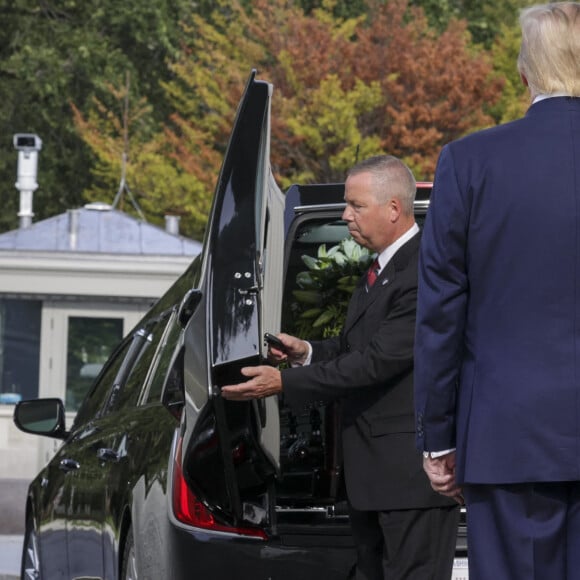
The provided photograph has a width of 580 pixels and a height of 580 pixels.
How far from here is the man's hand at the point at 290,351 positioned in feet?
17.7

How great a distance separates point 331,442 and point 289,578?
0.84 meters

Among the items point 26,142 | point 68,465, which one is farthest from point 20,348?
point 68,465

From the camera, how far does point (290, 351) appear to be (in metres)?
5.42

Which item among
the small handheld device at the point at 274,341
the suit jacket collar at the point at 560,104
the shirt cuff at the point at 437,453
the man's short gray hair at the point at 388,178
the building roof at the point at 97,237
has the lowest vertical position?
the building roof at the point at 97,237

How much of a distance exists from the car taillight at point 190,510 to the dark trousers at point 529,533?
135 cm

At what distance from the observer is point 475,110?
3297cm

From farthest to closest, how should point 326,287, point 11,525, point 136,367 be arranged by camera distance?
point 11,525, point 136,367, point 326,287

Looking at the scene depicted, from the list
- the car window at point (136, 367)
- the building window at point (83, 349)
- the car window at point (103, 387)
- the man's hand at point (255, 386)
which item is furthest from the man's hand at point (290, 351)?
the building window at point (83, 349)

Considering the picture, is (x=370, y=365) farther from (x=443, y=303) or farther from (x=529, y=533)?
(x=529, y=533)

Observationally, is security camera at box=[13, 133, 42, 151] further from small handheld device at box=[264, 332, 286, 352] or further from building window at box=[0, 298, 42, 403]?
small handheld device at box=[264, 332, 286, 352]

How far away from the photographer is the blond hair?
143 inches

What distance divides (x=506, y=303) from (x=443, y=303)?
0.14 meters

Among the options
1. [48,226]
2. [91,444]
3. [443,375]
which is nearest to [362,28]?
[48,226]

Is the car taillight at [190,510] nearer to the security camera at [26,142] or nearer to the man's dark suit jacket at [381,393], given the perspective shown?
the man's dark suit jacket at [381,393]
